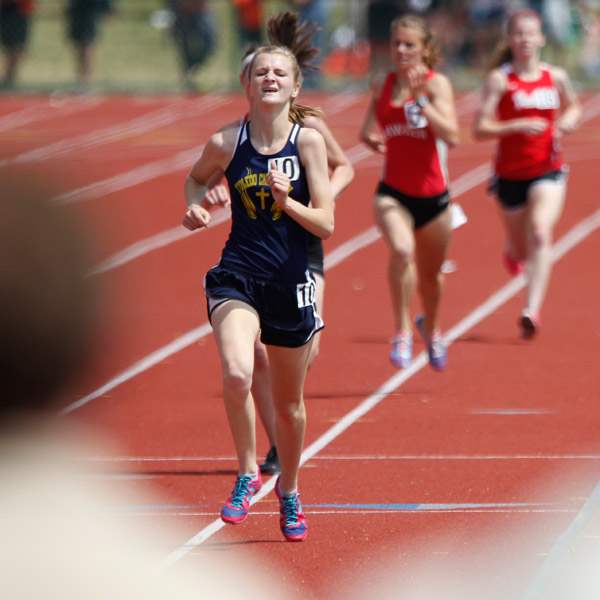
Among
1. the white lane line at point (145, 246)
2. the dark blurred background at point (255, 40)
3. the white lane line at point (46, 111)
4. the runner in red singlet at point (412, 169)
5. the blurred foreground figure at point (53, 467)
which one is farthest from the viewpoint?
the dark blurred background at point (255, 40)

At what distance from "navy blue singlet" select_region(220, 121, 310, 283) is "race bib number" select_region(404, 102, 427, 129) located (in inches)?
134

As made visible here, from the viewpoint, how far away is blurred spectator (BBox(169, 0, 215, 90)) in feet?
87.2

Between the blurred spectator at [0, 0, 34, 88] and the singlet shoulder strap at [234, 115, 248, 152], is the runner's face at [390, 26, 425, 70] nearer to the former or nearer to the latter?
the singlet shoulder strap at [234, 115, 248, 152]

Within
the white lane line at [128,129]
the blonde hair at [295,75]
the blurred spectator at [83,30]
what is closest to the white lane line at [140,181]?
the white lane line at [128,129]

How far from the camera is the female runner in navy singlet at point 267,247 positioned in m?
6.96

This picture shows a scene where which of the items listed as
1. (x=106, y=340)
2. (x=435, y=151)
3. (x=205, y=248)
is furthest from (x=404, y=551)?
(x=205, y=248)

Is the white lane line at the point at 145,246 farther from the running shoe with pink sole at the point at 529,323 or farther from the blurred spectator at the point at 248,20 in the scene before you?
the blurred spectator at the point at 248,20

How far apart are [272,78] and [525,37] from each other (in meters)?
4.76

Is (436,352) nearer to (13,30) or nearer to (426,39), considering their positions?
(426,39)

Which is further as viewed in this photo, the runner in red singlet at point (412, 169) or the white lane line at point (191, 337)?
the white lane line at point (191, 337)

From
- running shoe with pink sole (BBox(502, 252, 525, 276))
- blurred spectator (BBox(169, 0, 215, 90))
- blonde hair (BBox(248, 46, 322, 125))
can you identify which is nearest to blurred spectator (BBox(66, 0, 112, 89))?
blurred spectator (BBox(169, 0, 215, 90))

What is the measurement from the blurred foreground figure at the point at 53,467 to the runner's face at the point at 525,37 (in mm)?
3347

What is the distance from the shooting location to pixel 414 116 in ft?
34.2

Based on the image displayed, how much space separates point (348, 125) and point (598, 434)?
47.3 ft
